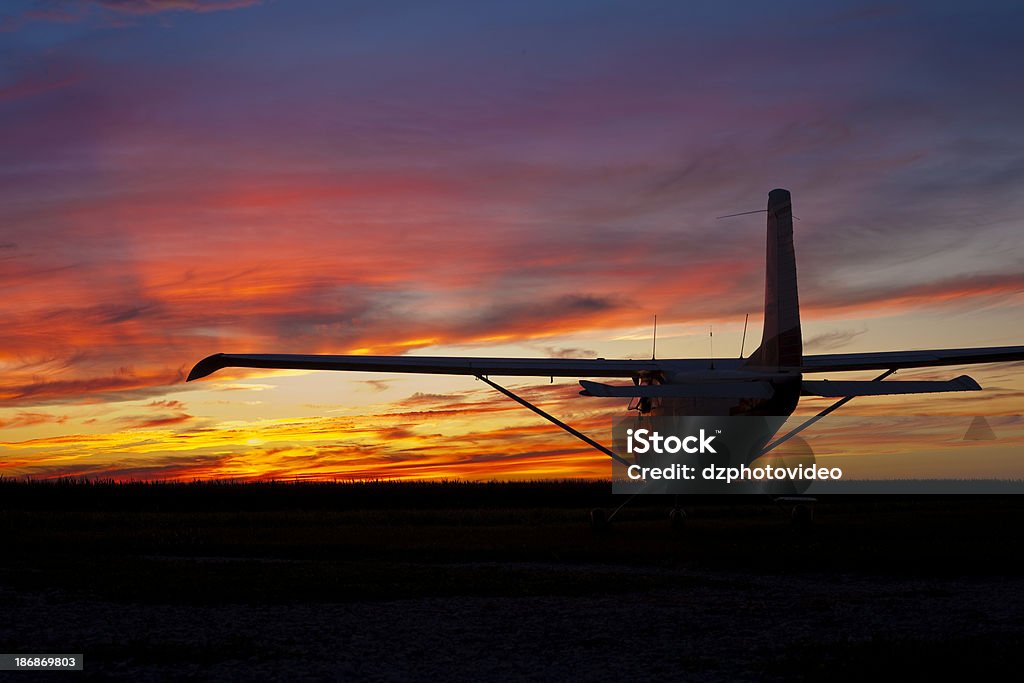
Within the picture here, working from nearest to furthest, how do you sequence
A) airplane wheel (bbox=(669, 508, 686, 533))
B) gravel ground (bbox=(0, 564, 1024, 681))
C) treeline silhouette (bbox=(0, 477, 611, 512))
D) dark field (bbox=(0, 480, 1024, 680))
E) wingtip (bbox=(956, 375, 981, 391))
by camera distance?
gravel ground (bbox=(0, 564, 1024, 681)) → dark field (bbox=(0, 480, 1024, 680)) → wingtip (bbox=(956, 375, 981, 391)) → airplane wheel (bbox=(669, 508, 686, 533)) → treeline silhouette (bbox=(0, 477, 611, 512))

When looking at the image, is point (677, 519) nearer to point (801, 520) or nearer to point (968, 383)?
point (801, 520)

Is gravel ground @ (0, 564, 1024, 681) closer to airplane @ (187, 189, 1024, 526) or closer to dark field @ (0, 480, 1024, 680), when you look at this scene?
dark field @ (0, 480, 1024, 680)

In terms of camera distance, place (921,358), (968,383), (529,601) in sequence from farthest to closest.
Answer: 1. (921,358)
2. (968,383)
3. (529,601)

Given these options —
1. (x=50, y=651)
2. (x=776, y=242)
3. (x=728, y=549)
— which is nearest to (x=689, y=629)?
(x=50, y=651)

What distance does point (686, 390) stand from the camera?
624 inches

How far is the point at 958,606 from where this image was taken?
9.13m

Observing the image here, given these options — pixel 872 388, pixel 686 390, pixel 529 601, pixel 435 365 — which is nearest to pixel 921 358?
pixel 872 388

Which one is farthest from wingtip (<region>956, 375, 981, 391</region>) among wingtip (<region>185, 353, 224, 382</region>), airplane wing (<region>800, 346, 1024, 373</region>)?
wingtip (<region>185, 353, 224, 382</region>)

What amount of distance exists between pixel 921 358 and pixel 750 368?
3951 millimetres

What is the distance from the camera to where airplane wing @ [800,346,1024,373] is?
59.3ft

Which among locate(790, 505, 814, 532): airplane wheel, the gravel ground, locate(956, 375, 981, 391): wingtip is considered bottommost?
the gravel ground

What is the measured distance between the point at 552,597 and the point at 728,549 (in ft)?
16.2

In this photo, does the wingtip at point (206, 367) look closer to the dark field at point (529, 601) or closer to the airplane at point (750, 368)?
the airplane at point (750, 368)

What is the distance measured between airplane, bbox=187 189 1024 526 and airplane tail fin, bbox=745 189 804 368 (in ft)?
0.05
